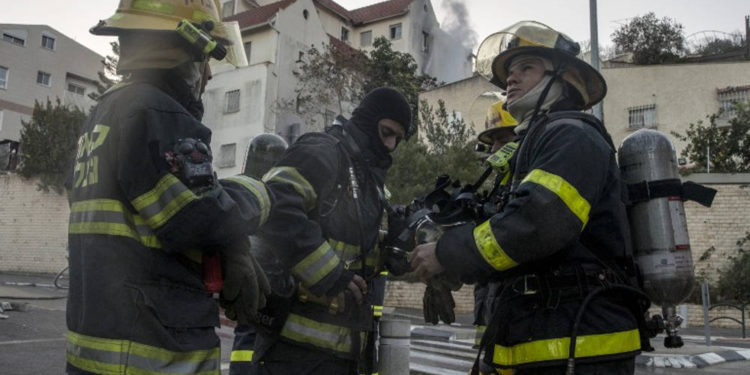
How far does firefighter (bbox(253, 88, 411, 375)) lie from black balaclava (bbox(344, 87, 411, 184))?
0.36ft

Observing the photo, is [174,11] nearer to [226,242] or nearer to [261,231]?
[226,242]

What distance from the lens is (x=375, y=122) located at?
3.66m

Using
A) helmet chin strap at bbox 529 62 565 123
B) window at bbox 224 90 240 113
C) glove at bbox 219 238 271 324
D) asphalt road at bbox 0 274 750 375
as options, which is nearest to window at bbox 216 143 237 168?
window at bbox 224 90 240 113

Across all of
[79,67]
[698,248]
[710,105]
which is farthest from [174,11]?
[79,67]

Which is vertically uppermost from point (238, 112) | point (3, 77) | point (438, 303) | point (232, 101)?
point (3, 77)

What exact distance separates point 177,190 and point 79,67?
4673 cm

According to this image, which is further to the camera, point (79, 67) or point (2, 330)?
point (79, 67)

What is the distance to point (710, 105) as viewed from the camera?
23.7m

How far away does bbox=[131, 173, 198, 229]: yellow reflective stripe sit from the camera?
1998 mm

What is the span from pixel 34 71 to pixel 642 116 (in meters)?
35.9

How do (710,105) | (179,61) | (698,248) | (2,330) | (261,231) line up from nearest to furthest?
(179,61) < (261,231) < (2,330) < (698,248) < (710,105)

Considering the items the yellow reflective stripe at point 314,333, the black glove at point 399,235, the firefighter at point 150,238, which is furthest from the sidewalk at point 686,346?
the firefighter at point 150,238

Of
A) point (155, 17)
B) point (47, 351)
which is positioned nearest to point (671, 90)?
point (47, 351)

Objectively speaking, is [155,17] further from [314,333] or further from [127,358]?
[314,333]
